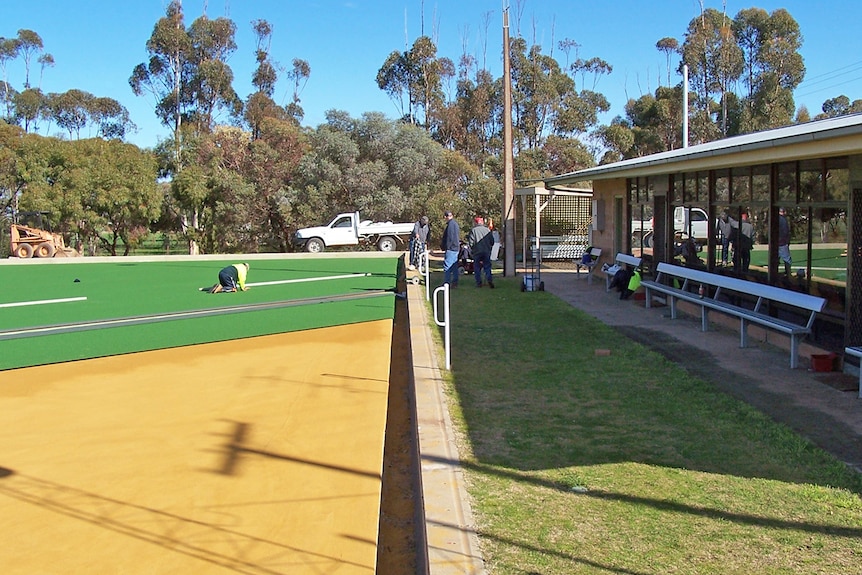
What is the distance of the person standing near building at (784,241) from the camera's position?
11.6 metres

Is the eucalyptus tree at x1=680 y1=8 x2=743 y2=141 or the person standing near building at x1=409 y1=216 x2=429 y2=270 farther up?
the eucalyptus tree at x1=680 y1=8 x2=743 y2=141

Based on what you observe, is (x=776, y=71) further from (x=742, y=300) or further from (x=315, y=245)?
(x=742, y=300)

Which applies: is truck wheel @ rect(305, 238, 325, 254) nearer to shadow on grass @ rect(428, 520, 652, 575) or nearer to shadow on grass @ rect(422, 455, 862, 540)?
shadow on grass @ rect(422, 455, 862, 540)

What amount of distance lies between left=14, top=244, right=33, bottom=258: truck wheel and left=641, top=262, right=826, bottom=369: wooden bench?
2981cm

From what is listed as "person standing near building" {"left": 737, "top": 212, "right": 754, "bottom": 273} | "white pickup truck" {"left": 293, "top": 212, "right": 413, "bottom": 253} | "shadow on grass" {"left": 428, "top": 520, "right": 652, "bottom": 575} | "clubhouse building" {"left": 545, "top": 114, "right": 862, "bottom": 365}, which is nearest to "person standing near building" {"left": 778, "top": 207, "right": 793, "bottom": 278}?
"clubhouse building" {"left": 545, "top": 114, "right": 862, "bottom": 365}

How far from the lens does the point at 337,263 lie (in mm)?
30797

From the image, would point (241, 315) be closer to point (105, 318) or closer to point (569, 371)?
point (105, 318)

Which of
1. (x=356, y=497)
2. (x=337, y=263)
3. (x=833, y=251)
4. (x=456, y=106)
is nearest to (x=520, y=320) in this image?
(x=833, y=251)

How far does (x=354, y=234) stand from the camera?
38344 millimetres

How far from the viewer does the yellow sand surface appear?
5910 millimetres

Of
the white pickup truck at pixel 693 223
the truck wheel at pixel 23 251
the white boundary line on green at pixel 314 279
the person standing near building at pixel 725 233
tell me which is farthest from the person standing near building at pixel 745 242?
the truck wheel at pixel 23 251

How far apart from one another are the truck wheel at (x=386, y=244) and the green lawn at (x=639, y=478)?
91.5ft

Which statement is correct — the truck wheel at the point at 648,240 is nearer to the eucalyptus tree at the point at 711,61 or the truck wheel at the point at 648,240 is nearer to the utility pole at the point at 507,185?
the utility pole at the point at 507,185

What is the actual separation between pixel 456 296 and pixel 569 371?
8.69m
